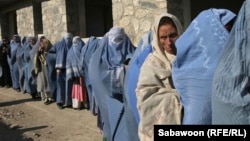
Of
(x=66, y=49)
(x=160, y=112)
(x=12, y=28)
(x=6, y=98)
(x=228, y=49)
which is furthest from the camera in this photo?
(x=12, y=28)

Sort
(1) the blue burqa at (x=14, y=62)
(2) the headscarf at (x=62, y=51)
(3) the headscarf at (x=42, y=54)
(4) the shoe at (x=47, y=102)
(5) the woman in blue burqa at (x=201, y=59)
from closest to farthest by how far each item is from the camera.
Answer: (5) the woman in blue burqa at (x=201, y=59)
(2) the headscarf at (x=62, y=51)
(3) the headscarf at (x=42, y=54)
(4) the shoe at (x=47, y=102)
(1) the blue burqa at (x=14, y=62)

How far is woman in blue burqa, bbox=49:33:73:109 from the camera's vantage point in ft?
24.4

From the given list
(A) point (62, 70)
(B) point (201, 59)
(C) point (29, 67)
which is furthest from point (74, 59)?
(B) point (201, 59)

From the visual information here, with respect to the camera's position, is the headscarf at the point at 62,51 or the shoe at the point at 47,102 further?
the shoe at the point at 47,102

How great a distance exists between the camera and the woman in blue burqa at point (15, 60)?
1012cm

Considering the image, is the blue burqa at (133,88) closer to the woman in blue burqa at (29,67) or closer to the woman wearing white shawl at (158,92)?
the woman wearing white shawl at (158,92)

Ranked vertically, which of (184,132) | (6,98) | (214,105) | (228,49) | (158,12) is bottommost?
(6,98)

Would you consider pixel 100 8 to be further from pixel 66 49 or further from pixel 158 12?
pixel 158 12

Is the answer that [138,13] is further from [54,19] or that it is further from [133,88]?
[54,19]

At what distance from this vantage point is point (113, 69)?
147 inches

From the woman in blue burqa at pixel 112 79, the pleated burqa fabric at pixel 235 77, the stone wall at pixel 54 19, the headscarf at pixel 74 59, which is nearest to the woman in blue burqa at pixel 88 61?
the headscarf at pixel 74 59

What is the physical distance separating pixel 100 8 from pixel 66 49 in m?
2.82

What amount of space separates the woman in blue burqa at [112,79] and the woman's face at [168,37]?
113 cm

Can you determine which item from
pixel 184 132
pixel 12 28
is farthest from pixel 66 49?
pixel 12 28
